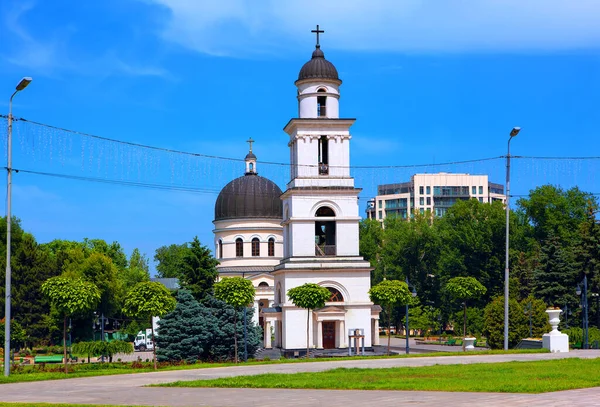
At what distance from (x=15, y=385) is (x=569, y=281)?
50.5m

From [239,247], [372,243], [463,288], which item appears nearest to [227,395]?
[463,288]

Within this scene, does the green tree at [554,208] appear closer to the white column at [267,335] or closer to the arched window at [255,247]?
the arched window at [255,247]

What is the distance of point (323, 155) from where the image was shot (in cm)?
5806

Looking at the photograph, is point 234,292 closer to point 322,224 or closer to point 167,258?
point 322,224

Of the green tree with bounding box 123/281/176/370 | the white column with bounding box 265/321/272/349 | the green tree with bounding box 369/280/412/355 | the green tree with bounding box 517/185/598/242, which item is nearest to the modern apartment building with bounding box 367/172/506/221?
the green tree with bounding box 517/185/598/242

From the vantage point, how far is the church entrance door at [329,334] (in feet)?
187

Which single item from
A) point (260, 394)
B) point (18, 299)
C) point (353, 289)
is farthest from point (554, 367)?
point (18, 299)

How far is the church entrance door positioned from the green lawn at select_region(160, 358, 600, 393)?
25.2m

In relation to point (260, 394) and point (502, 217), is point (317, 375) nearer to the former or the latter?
point (260, 394)

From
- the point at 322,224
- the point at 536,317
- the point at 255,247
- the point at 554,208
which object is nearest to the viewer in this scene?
the point at 536,317

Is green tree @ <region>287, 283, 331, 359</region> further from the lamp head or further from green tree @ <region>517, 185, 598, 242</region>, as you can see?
green tree @ <region>517, 185, 598, 242</region>

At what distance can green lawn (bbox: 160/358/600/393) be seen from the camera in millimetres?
23688

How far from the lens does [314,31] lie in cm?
5962

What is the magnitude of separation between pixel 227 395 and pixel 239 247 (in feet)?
180
